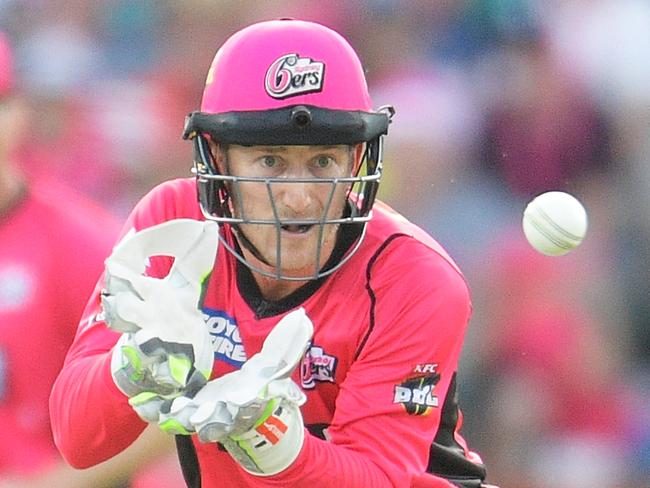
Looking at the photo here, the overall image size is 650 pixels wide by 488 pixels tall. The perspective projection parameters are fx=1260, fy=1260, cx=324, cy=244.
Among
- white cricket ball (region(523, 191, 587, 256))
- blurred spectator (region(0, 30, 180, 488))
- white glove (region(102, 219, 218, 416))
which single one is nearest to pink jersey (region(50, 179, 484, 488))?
white glove (region(102, 219, 218, 416))

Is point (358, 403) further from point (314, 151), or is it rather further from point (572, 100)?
point (572, 100)

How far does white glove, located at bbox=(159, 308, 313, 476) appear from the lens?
1942mm

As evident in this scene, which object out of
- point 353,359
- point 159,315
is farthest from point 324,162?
point 159,315

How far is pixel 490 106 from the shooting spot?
4.25m

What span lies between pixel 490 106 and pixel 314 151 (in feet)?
6.48

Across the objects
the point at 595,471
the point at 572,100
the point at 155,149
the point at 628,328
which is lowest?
the point at 595,471

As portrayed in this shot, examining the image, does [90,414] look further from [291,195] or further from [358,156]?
[358,156]

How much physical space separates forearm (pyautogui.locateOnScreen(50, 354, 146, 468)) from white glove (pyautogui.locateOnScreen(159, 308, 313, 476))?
274 millimetres

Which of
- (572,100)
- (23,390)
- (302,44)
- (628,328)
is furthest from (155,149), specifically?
(302,44)

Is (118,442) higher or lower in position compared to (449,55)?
lower

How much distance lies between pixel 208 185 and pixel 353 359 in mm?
439

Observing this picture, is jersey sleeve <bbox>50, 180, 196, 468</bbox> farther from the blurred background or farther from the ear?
the blurred background

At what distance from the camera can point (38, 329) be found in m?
3.79

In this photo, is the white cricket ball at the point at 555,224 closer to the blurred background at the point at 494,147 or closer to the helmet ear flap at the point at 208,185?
the helmet ear flap at the point at 208,185
